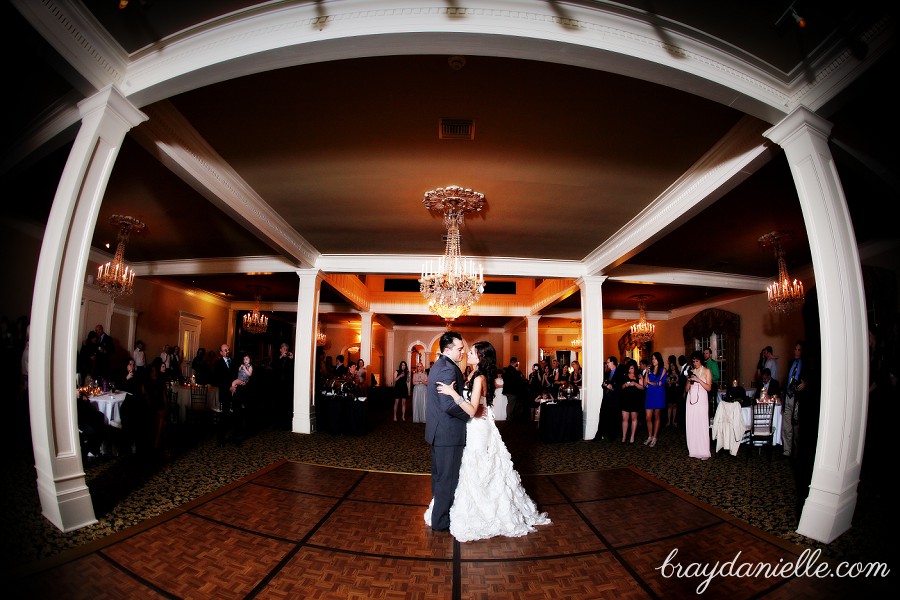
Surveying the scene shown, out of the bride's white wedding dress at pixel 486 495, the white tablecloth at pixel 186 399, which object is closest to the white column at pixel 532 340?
the white tablecloth at pixel 186 399

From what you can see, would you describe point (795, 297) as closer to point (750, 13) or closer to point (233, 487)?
point (750, 13)

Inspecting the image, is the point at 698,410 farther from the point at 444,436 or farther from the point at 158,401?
the point at 158,401

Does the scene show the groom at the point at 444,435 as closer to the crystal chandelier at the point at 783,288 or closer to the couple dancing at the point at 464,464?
the couple dancing at the point at 464,464

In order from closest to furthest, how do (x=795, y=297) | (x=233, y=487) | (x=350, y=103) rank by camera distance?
(x=350, y=103)
(x=233, y=487)
(x=795, y=297)

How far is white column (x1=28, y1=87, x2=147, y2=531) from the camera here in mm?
2723

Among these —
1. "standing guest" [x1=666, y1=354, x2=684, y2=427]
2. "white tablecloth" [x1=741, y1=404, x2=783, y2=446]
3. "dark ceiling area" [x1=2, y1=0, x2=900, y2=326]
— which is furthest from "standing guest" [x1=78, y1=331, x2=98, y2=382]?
"standing guest" [x1=666, y1=354, x2=684, y2=427]

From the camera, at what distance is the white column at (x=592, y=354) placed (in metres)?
7.47

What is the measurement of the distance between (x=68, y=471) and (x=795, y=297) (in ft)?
30.9

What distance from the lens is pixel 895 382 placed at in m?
4.88

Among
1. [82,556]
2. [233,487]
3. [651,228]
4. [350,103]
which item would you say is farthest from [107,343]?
[651,228]

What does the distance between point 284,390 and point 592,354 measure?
6.48m

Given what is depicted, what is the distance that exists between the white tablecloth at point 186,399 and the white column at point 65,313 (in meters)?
5.39

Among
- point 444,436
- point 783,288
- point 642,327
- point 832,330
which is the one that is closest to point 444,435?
point 444,436

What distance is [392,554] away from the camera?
2789mm
